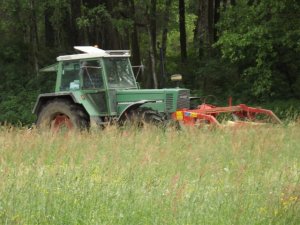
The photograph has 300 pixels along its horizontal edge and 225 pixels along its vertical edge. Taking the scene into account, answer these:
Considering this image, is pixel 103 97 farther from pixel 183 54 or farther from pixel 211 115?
pixel 183 54

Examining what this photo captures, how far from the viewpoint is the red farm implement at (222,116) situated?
40.9ft

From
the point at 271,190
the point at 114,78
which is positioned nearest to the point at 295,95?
the point at 114,78

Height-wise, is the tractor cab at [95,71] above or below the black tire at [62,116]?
above

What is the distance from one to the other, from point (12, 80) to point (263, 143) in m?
16.6

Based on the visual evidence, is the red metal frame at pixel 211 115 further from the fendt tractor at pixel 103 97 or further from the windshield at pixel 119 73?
the windshield at pixel 119 73

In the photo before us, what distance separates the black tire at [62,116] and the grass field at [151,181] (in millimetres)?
3161

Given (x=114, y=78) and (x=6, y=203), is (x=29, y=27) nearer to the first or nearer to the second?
(x=114, y=78)

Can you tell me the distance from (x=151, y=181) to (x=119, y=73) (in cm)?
739

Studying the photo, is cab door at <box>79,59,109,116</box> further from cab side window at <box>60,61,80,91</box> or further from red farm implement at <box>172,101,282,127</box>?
red farm implement at <box>172,101,282,127</box>

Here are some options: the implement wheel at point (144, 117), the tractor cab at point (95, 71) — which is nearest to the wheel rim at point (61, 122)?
the tractor cab at point (95, 71)

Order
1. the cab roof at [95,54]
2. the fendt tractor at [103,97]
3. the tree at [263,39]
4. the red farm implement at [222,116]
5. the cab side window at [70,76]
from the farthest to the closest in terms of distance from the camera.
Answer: the tree at [263,39]
the cab side window at [70,76]
the cab roof at [95,54]
the fendt tractor at [103,97]
the red farm implement at [222,116]

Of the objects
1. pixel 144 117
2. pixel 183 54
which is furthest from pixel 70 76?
pixel 183 54

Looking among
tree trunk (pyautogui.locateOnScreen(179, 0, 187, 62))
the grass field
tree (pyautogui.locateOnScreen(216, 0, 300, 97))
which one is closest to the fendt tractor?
the grass field

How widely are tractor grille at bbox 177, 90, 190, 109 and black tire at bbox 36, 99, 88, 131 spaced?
2241mm
